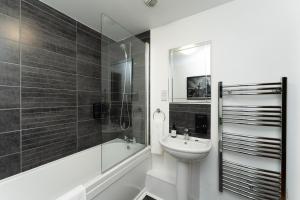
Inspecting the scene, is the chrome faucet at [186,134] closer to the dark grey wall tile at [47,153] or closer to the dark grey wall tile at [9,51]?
the dark grey wall tile at [47,153]

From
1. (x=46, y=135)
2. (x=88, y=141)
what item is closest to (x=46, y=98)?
(x=46, y=135)

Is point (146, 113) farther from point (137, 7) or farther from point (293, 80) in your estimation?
point (293, 80)

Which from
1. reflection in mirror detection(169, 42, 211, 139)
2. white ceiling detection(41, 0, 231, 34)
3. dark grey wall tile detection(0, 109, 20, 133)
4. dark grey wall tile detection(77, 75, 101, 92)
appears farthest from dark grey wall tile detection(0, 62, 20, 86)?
reflection in mirror detection(169, 42, 211, 139)

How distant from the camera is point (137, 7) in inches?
64.7

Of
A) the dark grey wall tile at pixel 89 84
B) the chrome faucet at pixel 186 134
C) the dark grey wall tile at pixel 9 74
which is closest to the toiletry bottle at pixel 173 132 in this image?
the chrome faucet at pixel 186 134

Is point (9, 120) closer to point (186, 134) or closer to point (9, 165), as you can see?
point (9, 165)

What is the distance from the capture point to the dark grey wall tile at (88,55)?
1.98m

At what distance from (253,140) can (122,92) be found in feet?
5.25

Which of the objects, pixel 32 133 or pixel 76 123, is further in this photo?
pixel 76 123

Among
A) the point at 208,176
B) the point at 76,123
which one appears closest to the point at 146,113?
the point at 76,123

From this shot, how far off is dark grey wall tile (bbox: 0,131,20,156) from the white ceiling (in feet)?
4.75

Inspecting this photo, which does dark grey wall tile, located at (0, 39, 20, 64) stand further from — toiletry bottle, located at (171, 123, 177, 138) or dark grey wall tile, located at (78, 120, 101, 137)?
toiletry bottle, located at (171, 123, 177, 138)

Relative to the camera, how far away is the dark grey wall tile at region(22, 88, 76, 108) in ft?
4.79

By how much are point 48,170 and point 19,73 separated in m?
1.08
